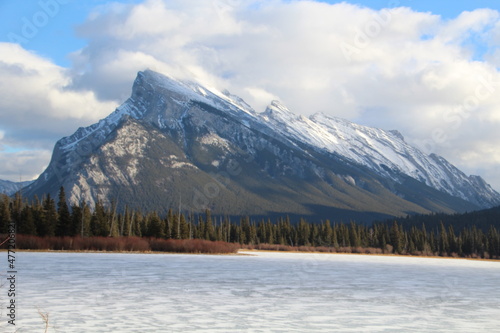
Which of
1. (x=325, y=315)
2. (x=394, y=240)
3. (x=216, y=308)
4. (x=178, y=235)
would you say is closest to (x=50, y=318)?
(x=216, y=308)

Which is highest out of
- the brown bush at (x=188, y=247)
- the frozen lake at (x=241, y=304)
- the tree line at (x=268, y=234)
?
the tree line at (x=268, y=234)

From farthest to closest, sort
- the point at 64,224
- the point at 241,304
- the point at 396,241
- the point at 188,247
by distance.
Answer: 1. the point at 396,241
2. the point at 64,224
3. the point at 188,247
4. the point at 241,304

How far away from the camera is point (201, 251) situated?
3967 inches

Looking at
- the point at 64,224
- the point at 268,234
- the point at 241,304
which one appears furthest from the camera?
the point at 268,234

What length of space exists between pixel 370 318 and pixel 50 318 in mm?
14044

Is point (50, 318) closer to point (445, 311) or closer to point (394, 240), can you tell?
point (445, 311)

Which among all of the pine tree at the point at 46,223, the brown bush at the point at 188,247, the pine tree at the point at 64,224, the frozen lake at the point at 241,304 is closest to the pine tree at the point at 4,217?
the pine tree at the point at 46,223

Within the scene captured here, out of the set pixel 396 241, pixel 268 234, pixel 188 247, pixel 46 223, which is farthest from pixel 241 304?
pixel 396 241

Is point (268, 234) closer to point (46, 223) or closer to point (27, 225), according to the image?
point (46, 223)

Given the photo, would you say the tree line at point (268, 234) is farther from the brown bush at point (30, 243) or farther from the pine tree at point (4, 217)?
the brown bush at point (30, 243)

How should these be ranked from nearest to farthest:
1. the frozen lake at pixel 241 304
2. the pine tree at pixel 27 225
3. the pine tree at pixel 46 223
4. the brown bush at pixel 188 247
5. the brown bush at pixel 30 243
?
the frozen lake at pixel 241 304 < the brown bush at pixel 30 243 < the pine tree at pixel 27 225 < the brown bush at pixel 188 247 < the pine tree at pixel 46 223

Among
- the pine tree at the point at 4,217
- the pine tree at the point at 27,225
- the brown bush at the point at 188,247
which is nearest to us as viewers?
the pine tree at the point at 4,217

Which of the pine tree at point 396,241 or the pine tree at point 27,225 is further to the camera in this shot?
the pine tree at point 396,241

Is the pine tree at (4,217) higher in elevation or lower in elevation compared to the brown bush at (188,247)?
higher
